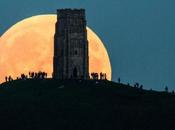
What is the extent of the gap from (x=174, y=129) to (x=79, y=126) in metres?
18.2

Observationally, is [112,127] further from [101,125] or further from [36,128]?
[36,128]

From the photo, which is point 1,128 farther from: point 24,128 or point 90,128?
point 90,128

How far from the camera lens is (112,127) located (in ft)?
646

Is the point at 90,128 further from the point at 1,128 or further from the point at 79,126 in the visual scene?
the point at 1,128

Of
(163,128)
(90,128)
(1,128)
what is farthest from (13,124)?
(163,128)

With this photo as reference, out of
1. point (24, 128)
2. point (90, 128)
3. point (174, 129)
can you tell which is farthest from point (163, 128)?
point (24, 128)

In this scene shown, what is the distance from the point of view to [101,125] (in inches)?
7781

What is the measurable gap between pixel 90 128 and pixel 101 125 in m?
3.32

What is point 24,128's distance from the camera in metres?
196

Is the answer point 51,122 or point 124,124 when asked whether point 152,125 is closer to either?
point 124,124

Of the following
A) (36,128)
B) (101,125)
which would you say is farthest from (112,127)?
(36,128)

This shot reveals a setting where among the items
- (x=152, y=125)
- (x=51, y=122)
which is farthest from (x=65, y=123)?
(x=152, y=125)

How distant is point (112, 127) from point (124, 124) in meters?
3.32

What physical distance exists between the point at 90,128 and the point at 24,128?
12.7m
